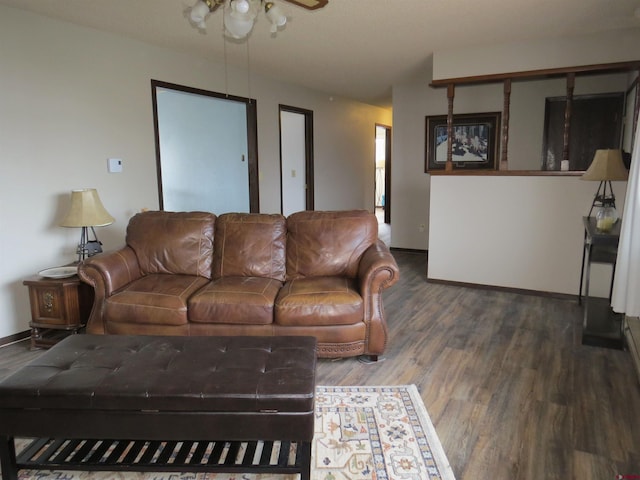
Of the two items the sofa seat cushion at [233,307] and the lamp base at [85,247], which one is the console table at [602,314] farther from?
the lamp base at [85,247]

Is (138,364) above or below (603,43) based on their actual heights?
below

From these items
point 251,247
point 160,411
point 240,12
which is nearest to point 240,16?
point 240,12

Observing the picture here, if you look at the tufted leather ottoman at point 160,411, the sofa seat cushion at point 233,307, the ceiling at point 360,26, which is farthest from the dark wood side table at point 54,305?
the ceiling at point 360,26

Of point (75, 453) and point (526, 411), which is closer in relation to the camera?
point (75, 453)

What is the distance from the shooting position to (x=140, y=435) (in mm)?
1657

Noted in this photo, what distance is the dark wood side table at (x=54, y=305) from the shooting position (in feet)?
10.0

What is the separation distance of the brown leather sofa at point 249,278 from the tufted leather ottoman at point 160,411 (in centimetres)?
87

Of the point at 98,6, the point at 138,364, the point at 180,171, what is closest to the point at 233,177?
the point at 180,171

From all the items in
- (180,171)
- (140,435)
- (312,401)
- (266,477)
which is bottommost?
(266,477)

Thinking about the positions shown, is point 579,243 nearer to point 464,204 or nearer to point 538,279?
point 538,279

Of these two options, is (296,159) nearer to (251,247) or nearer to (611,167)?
(251,247)

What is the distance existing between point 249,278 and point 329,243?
0.63 meters

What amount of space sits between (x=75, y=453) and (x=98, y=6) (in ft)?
→ 9.65

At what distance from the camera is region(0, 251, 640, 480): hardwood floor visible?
6.25ft
